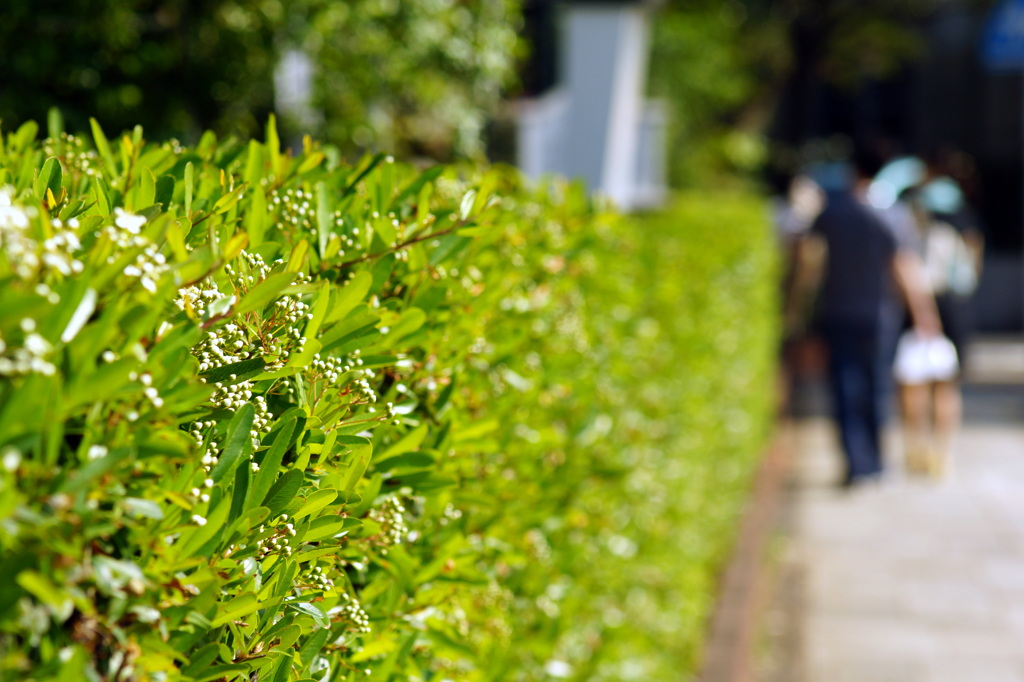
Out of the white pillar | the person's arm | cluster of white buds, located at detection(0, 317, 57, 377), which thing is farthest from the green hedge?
the white pillar

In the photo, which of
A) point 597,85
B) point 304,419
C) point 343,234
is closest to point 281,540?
point 304,419

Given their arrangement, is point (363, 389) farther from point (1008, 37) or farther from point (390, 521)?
point (1008, 37)

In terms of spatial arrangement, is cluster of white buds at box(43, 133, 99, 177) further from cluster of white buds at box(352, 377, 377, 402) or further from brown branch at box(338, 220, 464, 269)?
cluster of white buds at box(352, 377, 377, 402)

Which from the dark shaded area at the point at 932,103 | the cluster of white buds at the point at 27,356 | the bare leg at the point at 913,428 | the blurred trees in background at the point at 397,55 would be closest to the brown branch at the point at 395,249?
the cluster of white buds at the point at 27,356

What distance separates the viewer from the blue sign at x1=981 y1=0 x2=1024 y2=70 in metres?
10.5

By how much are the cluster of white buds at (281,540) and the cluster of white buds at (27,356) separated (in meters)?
0.45

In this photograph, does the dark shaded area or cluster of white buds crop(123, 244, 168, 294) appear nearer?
cluster of white buds crop(123, 244, 168, 294)

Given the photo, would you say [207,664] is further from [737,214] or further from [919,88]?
[919,88]

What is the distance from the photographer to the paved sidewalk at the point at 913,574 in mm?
5645

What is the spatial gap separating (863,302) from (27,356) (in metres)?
8.18

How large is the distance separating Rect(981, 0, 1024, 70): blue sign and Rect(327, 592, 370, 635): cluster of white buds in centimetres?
1023

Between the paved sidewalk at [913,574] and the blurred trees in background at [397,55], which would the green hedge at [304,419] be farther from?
the blurred trees in background at [397,55]

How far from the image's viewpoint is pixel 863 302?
8.67 meters

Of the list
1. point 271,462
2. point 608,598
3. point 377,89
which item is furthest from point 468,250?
point 377,89
